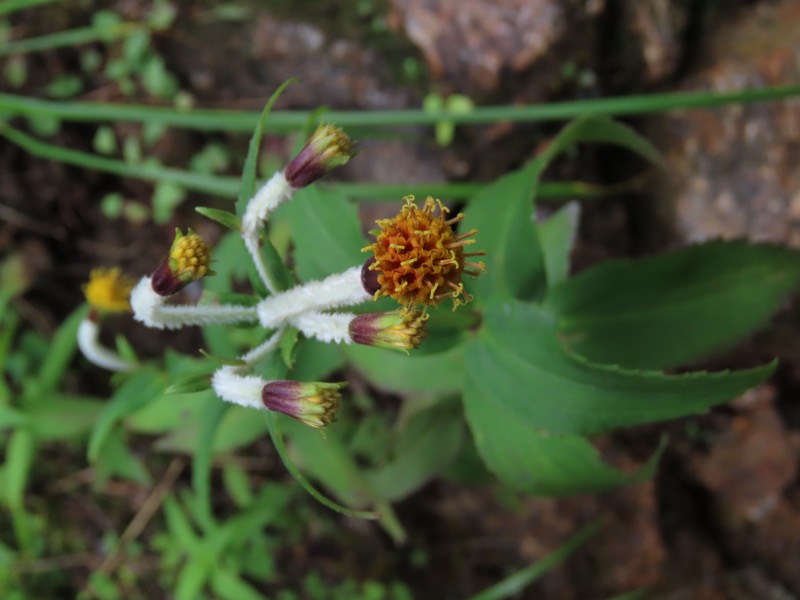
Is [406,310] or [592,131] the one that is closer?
[406,310]

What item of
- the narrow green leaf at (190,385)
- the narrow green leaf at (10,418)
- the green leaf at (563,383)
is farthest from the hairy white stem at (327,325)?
the narrow green leaf at (10,418)

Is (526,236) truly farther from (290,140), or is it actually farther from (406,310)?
(290,140)

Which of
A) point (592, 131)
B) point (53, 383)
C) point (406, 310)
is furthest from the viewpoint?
point (53, 383)

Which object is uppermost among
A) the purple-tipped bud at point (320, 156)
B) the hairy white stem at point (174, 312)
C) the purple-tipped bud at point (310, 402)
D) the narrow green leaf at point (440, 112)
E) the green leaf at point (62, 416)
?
the narrow green leaf at point (440, 112)

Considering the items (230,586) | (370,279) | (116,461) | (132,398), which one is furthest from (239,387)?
(230,586)

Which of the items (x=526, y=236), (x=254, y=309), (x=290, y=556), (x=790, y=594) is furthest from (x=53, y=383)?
(x=790, y=594)

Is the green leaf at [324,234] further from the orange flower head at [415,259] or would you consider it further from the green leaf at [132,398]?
the green leaf at [132,398]
